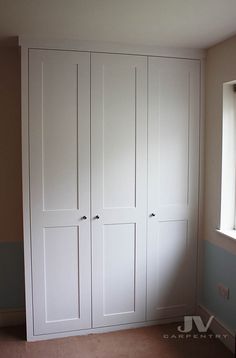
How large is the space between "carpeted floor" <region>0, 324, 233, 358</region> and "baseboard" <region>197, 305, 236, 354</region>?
0.14ft

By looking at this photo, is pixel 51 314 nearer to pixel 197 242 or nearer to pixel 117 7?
pixel 197 242

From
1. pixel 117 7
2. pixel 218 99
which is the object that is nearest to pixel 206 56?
pixel 218 99

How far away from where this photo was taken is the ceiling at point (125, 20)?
191cm

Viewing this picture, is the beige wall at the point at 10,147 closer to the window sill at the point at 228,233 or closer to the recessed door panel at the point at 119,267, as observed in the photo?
the recessed door panel at the point at 119,267

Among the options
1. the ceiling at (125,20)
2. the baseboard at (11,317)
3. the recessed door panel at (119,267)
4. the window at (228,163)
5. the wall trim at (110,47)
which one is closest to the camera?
the ceiling at (125,20)

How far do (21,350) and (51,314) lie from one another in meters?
0.32

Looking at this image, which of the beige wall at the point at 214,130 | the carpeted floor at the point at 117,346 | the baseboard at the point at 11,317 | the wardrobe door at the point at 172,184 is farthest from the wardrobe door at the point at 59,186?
the beige wall at the point at 214,130

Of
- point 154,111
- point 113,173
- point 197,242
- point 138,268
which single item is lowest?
point 138,268

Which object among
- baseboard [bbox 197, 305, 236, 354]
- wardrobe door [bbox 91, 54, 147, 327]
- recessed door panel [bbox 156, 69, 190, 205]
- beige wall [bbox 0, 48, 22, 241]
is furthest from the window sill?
beige wall [bbox 0, 48, 22, 241]

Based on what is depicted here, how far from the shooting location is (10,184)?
2.87m

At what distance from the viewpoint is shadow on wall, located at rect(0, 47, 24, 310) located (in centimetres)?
281

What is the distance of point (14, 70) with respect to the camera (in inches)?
111

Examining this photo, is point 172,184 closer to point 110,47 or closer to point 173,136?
point 173,136

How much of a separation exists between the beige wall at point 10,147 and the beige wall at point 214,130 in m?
1.53
